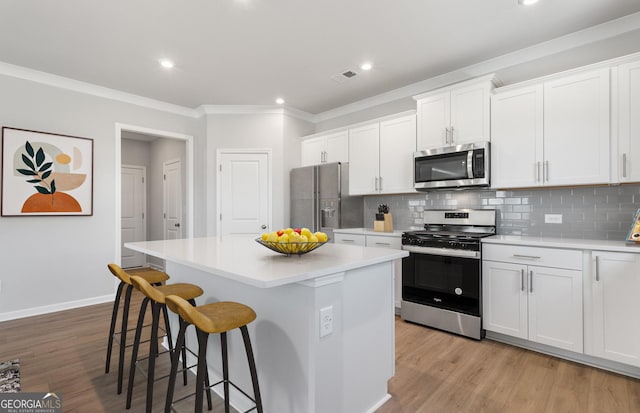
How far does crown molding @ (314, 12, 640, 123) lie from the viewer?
2.68m

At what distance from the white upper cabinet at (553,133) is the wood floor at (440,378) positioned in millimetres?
1435

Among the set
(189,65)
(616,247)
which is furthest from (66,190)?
(616,247)

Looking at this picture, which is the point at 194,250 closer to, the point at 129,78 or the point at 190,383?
the point at 190,383

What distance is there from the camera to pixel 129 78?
380 cm

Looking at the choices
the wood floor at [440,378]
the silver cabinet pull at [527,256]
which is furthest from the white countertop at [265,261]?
the silver cabinet pull at [527,256]

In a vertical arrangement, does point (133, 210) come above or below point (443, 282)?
above

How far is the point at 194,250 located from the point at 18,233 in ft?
9.43

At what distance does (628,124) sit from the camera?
2.38 metres

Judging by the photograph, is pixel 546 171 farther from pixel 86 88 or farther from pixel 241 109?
pixel 86 88

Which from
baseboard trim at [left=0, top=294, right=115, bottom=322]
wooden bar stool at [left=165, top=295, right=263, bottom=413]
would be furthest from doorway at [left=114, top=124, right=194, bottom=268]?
wooden bar stool at [left=165, top=295, right=263, bottom=413]

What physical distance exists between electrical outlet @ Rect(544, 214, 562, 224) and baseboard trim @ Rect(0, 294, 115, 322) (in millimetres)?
4966

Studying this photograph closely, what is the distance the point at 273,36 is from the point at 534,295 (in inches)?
122

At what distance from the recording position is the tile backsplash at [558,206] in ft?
8.66

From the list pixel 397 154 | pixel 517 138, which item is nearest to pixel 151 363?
pixel 397 154
